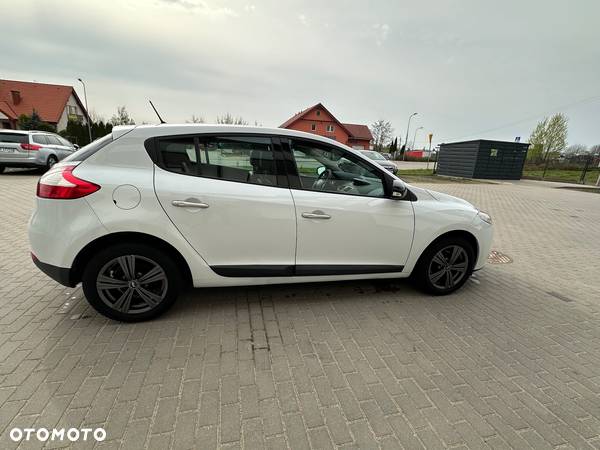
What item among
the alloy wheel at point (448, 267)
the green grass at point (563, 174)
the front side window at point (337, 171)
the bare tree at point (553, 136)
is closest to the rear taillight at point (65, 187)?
the front side window at point (337, 171)

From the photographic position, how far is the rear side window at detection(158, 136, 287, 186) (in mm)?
2486

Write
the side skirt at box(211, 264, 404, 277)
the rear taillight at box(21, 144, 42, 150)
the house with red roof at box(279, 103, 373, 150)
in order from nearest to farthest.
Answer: the side skirt at box(211, 264, 404, 277) → the rear taillight at box(21, 144, 42, 150) → the house with red roof at box(279, 103, 373, 150)

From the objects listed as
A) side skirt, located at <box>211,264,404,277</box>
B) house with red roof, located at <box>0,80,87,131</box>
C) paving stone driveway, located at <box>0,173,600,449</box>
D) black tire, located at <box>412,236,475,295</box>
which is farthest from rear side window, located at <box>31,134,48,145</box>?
house with red roof, located at <box>0,80,87,131</box>

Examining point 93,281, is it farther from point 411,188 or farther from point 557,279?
point 557,279

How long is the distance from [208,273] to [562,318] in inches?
142

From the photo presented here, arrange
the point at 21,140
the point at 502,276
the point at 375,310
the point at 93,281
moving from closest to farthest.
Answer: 1. the point at 93,281
2. the point at 375,310
3. the point at 502,276
4. the point at 21,140

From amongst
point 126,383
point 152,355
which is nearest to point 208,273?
point 152,355

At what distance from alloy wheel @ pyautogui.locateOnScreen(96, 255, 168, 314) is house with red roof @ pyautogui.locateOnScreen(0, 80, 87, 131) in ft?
153

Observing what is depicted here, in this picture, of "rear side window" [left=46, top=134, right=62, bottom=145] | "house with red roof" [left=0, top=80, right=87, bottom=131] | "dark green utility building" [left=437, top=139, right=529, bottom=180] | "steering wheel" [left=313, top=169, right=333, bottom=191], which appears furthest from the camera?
"house with red roof" [left=0, top=80, right=87, bottom=131]

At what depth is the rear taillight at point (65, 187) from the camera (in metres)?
2.25

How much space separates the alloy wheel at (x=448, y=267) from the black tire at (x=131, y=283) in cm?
263

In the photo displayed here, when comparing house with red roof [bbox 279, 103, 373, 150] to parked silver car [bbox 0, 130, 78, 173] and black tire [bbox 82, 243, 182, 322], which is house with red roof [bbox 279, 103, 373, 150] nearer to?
parked silver car [bbox 0, 130, 78, 173]

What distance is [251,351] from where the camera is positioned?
234cm

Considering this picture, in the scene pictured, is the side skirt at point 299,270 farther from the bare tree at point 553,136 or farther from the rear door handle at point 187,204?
the bare tree at point 553,136
